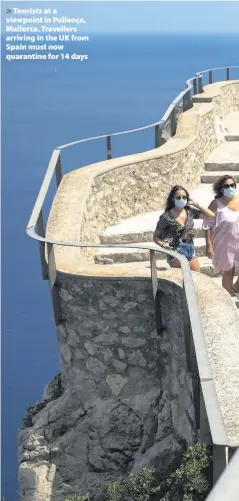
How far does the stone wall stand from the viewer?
9750 millimetres

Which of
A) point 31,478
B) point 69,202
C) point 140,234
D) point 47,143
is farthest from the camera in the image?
A: point 47,143

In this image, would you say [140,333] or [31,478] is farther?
[31,478]

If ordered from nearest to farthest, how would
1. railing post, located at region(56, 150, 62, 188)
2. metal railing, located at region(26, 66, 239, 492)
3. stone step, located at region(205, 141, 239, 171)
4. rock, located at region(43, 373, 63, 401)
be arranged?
metal railing, located at region(26, 66, 239, 492) → rock, located at region(43, 373, 63, 401) → railing post, located at region(56, 150, 62, 188) → stone step, located at region(205, 141, 239, 171)

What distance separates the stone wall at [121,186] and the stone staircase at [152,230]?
0.14 m

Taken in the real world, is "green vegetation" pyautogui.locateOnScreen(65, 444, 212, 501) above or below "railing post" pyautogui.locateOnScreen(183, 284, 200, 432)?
below

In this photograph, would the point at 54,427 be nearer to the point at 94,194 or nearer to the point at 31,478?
the point at 31,478

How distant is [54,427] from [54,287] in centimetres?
156

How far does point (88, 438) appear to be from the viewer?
8391 mm

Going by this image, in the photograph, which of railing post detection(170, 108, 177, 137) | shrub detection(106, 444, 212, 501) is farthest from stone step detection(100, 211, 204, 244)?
shrub detection(106, 444, 212, 501)

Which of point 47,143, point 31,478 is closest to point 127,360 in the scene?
point 31,478

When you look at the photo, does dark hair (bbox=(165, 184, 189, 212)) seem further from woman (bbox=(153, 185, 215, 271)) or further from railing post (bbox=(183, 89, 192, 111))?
railing post (bbox=(183, 89, 192, 111))

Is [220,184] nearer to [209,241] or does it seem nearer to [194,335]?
[209,241]

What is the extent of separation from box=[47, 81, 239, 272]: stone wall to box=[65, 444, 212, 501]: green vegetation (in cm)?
247

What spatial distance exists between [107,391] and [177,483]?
2.93 m
